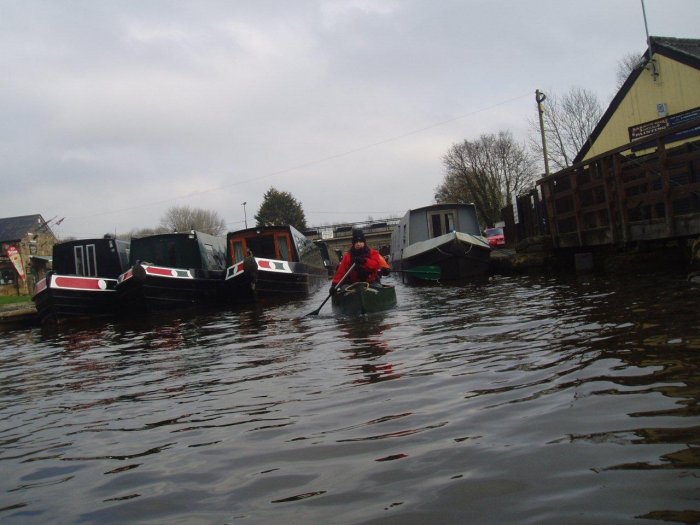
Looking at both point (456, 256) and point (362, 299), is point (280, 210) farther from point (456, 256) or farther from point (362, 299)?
point (362, 299)

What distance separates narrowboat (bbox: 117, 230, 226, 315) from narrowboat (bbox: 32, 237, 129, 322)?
18.7 inches

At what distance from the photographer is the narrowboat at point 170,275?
15734 mm

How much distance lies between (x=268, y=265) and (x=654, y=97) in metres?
16.2

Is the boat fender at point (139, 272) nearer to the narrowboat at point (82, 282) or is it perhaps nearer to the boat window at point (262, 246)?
the narrowboat at point (82, 282)

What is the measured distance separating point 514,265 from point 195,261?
31.4ft

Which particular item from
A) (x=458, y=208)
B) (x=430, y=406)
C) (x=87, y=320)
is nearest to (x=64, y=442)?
(x=430, y=406)

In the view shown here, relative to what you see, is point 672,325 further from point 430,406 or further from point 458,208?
point 458,208

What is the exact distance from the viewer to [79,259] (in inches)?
706

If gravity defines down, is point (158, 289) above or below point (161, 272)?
below

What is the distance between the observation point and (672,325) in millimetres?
5289

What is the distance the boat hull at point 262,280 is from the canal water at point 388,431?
9.15m

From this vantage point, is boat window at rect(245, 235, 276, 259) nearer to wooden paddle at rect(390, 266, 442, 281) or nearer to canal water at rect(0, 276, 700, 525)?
wooden paddle at rect(390, 266, 442, 281)

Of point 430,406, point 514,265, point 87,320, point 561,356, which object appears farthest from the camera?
point 514,265

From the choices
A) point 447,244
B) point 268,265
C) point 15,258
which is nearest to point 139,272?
point 268,265
